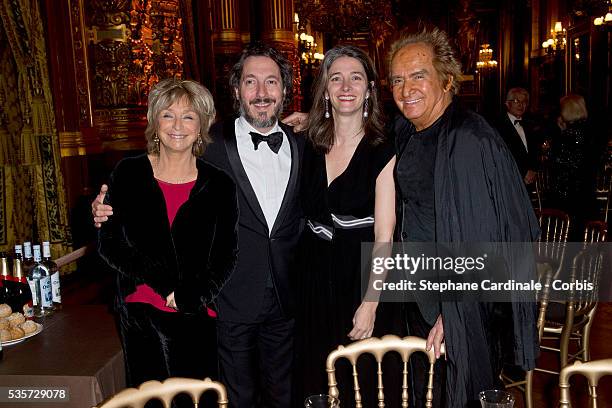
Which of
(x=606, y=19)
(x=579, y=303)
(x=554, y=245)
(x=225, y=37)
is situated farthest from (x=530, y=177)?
(x=225, y=37)

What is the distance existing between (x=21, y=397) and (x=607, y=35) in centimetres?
1038

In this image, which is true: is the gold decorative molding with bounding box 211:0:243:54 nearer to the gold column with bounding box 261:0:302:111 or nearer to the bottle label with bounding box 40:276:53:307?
the gold column with bounding box 261:0:302:111

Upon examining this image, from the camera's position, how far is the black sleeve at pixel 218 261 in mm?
2078

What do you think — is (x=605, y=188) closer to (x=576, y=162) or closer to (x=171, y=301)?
(x=576, y=162)

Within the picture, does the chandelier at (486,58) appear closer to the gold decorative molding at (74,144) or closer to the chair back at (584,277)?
the gold decorative molding at (74,144)

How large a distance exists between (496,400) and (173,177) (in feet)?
4.64

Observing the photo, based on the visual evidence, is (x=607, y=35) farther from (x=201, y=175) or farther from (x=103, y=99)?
(x=201, y=175)

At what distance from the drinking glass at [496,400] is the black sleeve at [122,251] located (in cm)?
122

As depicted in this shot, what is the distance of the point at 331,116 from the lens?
2.52m

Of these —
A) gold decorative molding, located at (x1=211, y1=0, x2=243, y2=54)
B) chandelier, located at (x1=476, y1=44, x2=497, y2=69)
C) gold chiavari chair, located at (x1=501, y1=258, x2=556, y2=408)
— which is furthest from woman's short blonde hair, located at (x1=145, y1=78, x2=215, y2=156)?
chandelier, located at (x1=476, y1=44, x2=497, y2=69)

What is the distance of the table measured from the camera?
A: 1822 mm

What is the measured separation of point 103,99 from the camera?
5.27 m

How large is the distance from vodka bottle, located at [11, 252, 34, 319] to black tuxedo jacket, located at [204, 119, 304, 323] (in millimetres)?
797

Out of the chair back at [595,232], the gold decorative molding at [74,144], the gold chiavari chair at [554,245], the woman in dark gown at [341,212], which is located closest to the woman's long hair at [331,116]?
the woman in dark gown at [341,212]
